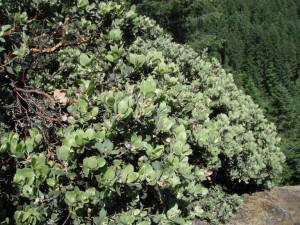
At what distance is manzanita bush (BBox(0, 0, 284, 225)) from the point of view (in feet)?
7.22

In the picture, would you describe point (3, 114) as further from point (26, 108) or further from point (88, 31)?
point (88, 31)

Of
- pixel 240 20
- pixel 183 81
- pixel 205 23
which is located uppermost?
pixel 183 81

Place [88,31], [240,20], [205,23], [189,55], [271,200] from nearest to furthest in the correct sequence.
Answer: [88,31]
[271,200]
[189,55]
[205,23]
[240,20]

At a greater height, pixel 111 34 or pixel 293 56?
pixel 111 34

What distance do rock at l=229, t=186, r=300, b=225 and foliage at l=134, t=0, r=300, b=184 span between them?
350 cm

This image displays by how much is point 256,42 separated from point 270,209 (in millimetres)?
97157

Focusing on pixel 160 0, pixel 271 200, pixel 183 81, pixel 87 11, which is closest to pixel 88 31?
pixel 87 11

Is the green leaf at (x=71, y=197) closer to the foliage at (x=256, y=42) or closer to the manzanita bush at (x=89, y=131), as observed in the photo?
the manzanita bush at (x=89, y=131)

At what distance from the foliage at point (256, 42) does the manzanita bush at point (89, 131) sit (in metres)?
5.38

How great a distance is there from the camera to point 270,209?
5797mm

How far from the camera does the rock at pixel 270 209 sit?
5527 mm

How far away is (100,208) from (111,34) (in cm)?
140

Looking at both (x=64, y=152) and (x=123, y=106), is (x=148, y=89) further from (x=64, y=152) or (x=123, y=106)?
(x=64, y=152)

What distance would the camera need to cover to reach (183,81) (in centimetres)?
621
